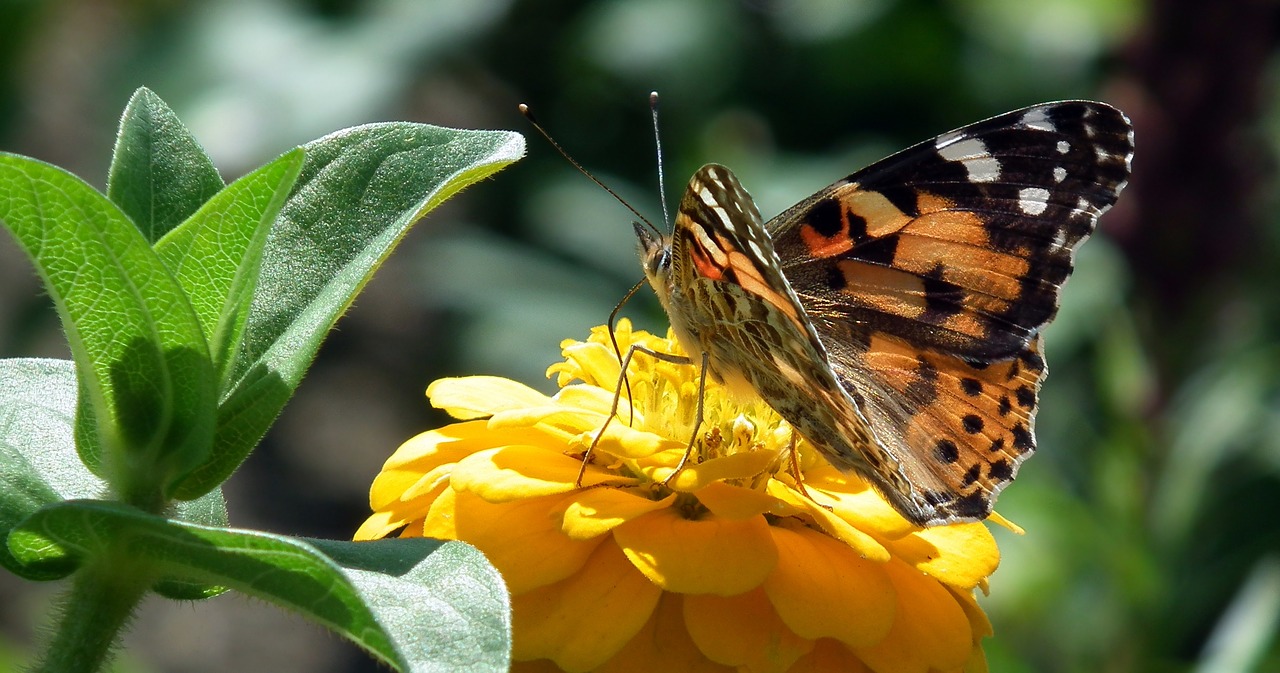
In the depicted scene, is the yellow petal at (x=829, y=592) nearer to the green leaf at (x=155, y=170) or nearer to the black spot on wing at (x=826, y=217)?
the black spot on wing at (x=826, y=217)

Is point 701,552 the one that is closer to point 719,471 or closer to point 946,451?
point 719,471

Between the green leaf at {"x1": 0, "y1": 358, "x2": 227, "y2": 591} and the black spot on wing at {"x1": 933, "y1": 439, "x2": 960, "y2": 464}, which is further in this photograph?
the black spot on wing at {"x1": 933, "y1": 439, "x2": 960, "y2": 464}

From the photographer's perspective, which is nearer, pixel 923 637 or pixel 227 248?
pixel 227 248

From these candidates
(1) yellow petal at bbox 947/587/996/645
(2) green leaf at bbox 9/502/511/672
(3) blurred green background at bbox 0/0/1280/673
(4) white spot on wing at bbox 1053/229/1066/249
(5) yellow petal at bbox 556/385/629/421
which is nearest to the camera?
(2) green leaf at bbox 9/502/511/672

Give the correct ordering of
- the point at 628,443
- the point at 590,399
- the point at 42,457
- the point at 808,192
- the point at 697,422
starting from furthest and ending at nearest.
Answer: the point at 808,192 → the point at 590,399 → the point at 697,422 → the point at 628,443 → the point at 42,457

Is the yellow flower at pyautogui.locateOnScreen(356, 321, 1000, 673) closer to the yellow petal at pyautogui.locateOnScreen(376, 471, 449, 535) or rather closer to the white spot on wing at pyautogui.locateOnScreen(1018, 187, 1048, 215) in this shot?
the yellow petal at pyautogui.locateOnScreen(376, 471, 449, 535)

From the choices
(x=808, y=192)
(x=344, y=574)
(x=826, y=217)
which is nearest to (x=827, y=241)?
(x=826, y=217)

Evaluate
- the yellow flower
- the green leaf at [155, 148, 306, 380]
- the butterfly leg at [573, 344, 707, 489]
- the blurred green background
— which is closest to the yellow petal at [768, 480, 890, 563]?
the yellow flower

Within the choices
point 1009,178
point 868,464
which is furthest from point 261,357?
point 1009,178
